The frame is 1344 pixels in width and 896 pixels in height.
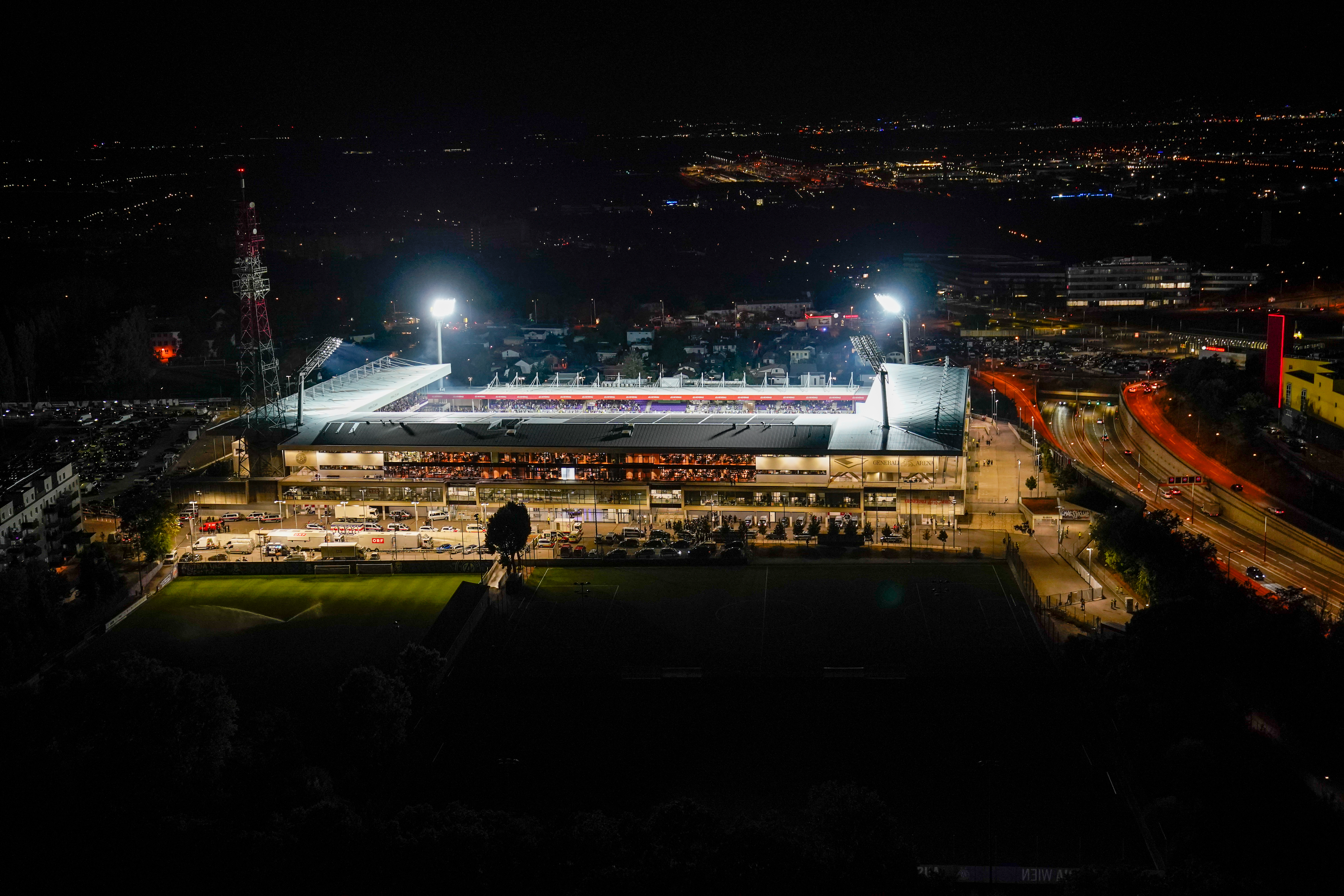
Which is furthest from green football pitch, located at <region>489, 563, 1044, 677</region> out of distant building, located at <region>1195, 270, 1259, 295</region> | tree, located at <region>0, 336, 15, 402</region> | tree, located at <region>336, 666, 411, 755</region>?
distant building, located at <region>1195, 270, 1259, 295</region>

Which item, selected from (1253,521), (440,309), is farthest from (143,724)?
(440,309)

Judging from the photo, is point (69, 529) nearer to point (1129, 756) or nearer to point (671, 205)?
point (1129, 756)

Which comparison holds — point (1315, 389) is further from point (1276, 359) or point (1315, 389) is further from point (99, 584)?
point (99, 584)

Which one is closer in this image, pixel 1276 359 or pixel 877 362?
pixel 877 362

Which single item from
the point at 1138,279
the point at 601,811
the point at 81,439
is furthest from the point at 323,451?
the point at 1138,279

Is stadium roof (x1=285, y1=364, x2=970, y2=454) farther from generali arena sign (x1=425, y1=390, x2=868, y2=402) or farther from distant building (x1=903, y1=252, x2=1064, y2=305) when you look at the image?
distant building (x1=903, y1=252, x2=1064, y2=305)

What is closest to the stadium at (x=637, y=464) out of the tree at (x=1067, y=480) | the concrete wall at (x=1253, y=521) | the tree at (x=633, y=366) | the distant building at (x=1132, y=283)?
the tree at (x=1067, y=480)
